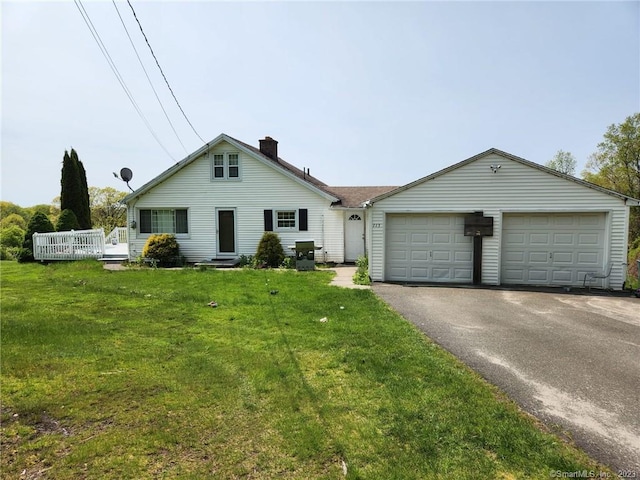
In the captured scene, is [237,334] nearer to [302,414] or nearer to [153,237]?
[302,414]

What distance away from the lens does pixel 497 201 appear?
11031 millimetres

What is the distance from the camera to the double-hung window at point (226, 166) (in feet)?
54.1

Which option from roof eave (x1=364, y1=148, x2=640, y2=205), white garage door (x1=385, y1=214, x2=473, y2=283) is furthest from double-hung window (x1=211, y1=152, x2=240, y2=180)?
white garage door (x1=385, y1=214, x2=473, y2=283)

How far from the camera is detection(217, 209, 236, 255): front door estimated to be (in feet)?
54.4

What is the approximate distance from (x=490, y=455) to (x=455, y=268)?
30.2 feet

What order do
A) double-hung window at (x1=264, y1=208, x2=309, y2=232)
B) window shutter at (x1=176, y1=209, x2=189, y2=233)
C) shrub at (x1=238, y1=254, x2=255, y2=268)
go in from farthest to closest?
1. window shutter at (x1=176, y1=209, x2=189, y2=233)
2. double-hung window at (x1=264, y1=208, x2=309, y2=232)
3. shrub at (x1=238, y1=254, x2=255, y2=268)

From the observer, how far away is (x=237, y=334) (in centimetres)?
592

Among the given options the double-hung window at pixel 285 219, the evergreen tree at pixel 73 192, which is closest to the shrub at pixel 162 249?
the double-hung window at pixel 285 219

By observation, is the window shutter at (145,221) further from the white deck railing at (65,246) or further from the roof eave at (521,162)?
the roof eave at (521,162)

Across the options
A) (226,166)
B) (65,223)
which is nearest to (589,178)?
(226,166)

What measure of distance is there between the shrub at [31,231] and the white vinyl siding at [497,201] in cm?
1693

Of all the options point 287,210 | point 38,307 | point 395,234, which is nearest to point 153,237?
point 287,210

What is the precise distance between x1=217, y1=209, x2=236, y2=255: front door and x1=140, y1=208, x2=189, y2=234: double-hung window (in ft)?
5.92

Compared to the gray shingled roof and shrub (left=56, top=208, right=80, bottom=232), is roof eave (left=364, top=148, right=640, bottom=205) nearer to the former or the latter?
the gray shingled roof
